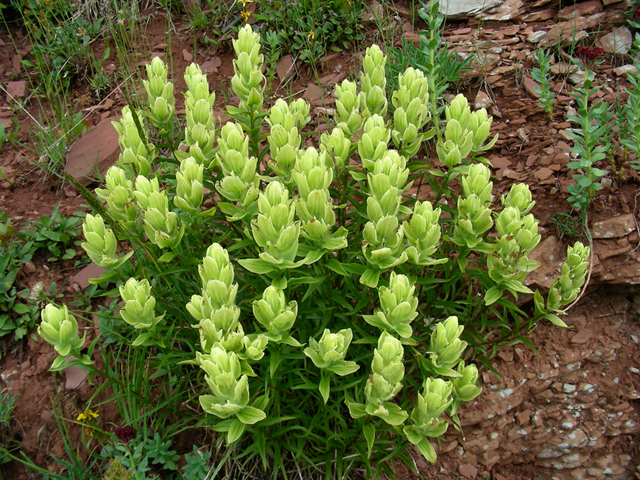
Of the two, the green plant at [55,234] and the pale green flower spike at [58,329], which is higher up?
the pale green flower spike at [58,329]

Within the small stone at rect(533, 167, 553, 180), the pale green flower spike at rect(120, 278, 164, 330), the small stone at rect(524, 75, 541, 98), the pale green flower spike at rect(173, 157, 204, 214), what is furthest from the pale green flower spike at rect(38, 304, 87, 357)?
the small stone at rect(524, 75, 541, 98)

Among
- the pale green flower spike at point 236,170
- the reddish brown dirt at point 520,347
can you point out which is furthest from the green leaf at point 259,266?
the reddish brown dirt at point 520,347

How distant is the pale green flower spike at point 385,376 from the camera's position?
176cm

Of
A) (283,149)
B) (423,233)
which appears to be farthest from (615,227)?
(283,149)

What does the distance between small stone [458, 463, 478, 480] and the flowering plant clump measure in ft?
0.92


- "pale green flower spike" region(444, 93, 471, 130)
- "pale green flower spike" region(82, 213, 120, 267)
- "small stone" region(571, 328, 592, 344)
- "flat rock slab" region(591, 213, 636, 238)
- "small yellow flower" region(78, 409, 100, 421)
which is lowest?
"small stone" region(571, 328, 592, 344)

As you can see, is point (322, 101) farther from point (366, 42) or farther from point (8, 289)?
point (8, 289)

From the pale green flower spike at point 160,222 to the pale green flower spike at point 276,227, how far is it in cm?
46

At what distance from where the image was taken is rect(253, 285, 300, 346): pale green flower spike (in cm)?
181

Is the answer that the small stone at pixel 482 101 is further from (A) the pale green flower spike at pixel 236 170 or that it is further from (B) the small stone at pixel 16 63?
(B) the small stone at pixel 16 63

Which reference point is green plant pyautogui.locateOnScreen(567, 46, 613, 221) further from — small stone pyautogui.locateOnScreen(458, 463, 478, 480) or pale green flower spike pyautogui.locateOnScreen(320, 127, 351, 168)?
small stone pyautogui.locateOnScreen(458, 463, 478, 480)

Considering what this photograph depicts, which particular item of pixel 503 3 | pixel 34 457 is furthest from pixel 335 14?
pixel 34 457

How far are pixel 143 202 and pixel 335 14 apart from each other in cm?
325

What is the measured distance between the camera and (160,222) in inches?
82.5
